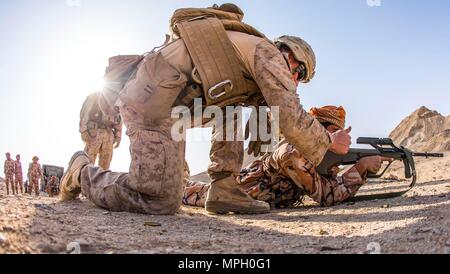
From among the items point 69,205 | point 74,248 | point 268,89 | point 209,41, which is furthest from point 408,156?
point 74,248

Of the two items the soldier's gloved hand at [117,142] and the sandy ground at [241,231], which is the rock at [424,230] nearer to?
the sandy ground at [241,231]

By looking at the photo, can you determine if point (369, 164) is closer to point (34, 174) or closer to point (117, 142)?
point (117, 142)

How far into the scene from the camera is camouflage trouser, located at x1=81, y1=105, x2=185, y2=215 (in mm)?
3123

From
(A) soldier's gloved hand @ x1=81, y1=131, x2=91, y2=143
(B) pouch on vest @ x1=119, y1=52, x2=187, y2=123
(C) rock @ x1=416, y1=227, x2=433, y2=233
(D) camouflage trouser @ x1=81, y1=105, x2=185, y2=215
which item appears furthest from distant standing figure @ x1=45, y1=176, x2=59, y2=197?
(C) rock @ x1=416, y1=227, x2=433, y2=233

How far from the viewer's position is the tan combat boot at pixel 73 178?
3604 millimetres

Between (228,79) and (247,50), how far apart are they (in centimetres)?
24

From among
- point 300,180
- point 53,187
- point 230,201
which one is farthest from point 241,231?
point 53,187

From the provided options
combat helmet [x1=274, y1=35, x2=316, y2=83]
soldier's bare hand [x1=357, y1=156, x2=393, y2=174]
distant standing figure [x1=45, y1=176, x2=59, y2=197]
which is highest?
combat helmet [x1=274, y1=35, x2=316, y2=83]

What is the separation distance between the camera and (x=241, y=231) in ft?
8.38

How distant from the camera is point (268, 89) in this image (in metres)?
2.95

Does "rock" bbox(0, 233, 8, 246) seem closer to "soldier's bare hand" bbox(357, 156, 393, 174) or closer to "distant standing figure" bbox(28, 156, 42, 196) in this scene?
"soldier's bare hand" bbox(357, 156, 393, 174)

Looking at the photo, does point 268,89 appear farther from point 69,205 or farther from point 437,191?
point 437,191

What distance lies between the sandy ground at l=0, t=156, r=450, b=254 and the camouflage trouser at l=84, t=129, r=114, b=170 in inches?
161

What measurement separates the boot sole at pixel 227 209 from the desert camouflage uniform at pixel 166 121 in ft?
1.50
